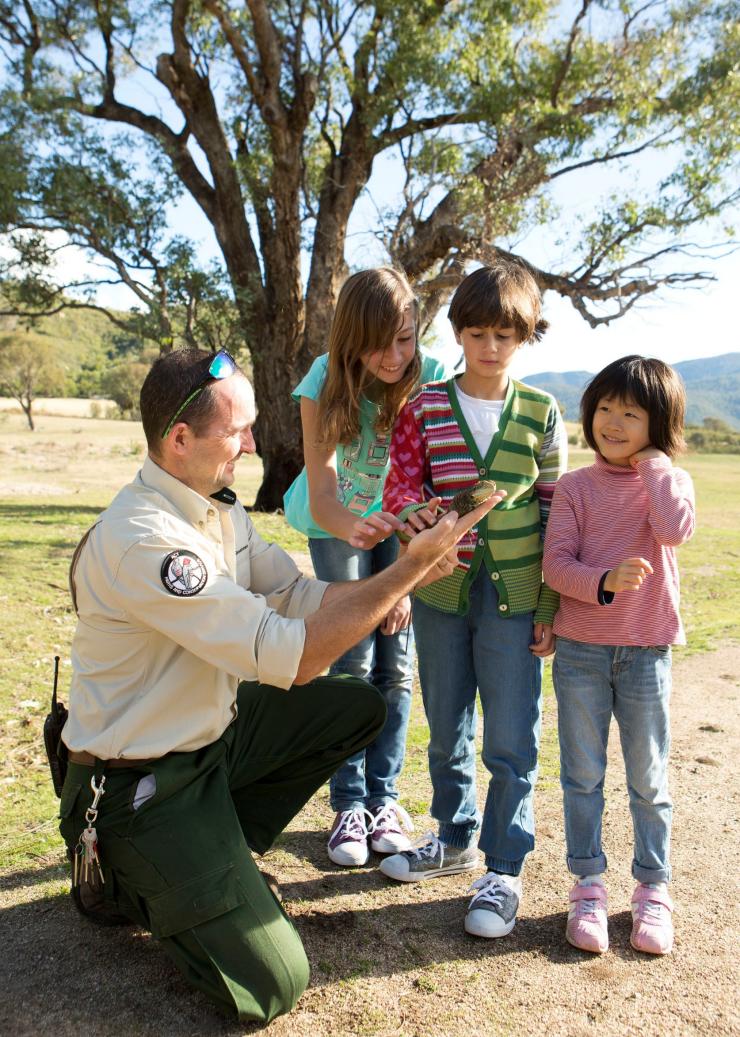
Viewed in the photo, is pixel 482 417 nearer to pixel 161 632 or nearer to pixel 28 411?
pixel 161 632

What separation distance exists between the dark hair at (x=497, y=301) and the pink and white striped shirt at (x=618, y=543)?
1.66 ft

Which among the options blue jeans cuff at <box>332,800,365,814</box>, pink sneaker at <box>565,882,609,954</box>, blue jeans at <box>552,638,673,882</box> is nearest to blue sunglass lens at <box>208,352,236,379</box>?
blue jeans at <box>552,638,673,882</box>

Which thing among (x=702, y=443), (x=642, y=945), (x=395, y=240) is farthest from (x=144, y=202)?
(x=702, y=443)

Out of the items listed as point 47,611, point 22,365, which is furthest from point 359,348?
point 22,365

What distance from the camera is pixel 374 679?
134 inches

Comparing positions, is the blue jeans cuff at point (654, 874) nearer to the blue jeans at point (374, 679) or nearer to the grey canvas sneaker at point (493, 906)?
the grey canvas sneaker at point (493, 906)

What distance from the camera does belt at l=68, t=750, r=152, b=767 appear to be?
249 cm

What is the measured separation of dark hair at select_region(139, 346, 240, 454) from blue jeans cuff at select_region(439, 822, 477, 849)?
1614 mm

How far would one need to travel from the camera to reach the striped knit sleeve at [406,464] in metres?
2.90

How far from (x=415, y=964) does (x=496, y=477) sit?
1.45m

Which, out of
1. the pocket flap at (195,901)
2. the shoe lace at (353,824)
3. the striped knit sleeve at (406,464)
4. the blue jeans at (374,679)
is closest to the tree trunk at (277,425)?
the blue jeans at (374,679)

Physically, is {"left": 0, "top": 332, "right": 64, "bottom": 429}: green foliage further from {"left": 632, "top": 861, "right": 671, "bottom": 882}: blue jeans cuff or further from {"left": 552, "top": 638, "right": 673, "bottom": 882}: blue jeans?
{"left": 632, "top": 861, "right": 671, "bottom": 882}: blue jeans cuff

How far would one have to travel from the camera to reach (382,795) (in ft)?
11.0

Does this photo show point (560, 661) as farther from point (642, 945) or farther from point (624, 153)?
point (624, 153)
